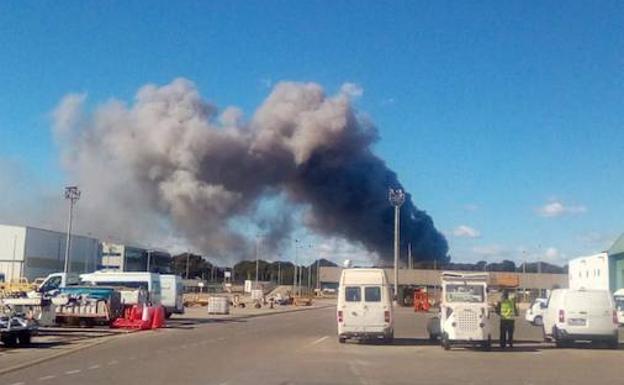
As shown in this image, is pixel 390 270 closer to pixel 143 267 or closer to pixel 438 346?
pixel 143 267

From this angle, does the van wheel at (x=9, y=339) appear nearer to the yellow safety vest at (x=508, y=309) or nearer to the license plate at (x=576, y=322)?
the yellow safety vest at (x=508, y=309)

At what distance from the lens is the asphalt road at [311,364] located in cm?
1492

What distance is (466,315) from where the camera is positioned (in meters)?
23.0

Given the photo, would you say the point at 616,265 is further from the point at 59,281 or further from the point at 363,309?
the point at 363,309

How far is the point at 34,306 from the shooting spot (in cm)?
2986

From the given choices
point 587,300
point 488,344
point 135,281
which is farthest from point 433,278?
point 488,344

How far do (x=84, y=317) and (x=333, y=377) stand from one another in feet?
72.1

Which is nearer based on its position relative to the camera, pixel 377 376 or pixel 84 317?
pixel 377 376

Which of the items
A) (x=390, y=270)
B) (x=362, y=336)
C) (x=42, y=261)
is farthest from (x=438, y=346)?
(x=42, y=261)

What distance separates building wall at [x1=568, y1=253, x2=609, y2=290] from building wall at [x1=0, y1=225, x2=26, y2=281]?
63354mm

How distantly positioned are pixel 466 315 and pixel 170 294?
25379 mm

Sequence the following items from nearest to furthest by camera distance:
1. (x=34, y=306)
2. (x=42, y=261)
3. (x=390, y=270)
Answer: (x=34, y=306) → (x=390, y=270) → (x=42, y=261)

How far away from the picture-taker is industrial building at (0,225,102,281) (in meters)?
97.5

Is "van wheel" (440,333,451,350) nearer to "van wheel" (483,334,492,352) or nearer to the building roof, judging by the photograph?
"van wheel" (483,334,492,352)
